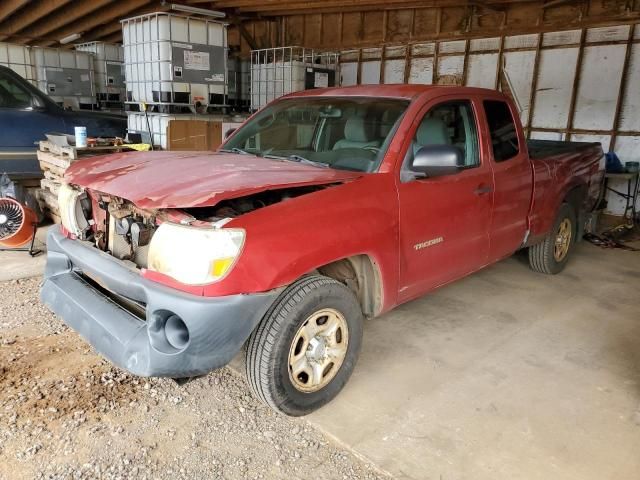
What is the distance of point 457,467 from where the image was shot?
2420mm

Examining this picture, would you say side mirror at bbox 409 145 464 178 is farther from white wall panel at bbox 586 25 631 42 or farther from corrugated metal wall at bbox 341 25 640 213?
white wall panel at bbox 586 25 631 42

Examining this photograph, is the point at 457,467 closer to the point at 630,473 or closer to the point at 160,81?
the point at 630,473

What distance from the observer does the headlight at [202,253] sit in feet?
7.23

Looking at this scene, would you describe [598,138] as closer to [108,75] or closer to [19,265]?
[19,265]

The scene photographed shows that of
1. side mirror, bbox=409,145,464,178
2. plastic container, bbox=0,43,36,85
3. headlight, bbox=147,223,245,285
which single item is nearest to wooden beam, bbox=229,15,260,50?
plastic container, bbox=0,43,36,85

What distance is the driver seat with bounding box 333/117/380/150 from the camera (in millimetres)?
3250

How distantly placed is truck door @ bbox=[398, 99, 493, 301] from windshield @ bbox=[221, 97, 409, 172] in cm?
21

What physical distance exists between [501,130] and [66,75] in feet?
31.2

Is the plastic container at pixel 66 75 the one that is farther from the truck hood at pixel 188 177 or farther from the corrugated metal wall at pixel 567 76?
the truck hood at pixel 188 177

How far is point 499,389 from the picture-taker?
3082mm

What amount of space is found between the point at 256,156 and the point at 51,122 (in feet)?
17.3

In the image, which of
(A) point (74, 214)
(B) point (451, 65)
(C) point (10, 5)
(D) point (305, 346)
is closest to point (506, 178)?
(D) point (305, 346)

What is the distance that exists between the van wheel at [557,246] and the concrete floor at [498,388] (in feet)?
1.22

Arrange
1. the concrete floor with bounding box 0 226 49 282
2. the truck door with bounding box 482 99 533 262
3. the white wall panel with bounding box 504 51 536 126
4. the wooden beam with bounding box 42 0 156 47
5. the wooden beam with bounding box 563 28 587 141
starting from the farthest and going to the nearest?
1. the wooden beam with bounding box 42 0 156 47
2. the white wall panel with bounding box 504 51 536 126
3. the wooden beam with bounding box 563 28 587 141
4. the concrete floor with bounding box 0 226 49 282
5. the truck door with bounding box 482 99 533 262
